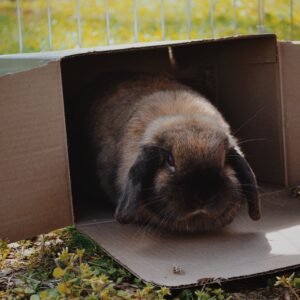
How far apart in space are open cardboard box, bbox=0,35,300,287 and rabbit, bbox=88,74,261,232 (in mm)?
162

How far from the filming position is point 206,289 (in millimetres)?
3014

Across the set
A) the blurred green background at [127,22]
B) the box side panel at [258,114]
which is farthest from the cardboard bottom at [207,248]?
the blurred green background at [127,22]

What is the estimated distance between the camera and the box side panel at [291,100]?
436 cm

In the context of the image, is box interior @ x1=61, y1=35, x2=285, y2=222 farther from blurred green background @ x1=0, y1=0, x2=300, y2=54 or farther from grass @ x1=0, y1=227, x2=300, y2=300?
blurred green background @ x1=0, y1=0, x2=300, y2=54

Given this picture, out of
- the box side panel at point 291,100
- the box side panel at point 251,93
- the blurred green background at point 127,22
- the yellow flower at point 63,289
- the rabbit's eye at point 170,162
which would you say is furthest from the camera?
the blurred green background at point 127,22

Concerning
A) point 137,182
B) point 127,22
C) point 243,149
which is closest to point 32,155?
point 137,182

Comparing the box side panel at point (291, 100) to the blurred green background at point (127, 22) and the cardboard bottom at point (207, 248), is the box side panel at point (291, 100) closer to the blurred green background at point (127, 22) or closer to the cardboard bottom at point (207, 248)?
the cardboard bottom at point (207, 248)

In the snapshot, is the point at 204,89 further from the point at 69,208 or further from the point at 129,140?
the point at 69,208

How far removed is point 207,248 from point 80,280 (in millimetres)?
781

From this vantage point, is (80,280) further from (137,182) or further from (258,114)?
(258,114)

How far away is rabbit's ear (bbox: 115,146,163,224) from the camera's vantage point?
353cm

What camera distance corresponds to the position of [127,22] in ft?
26.5

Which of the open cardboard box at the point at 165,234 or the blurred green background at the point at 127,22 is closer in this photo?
the open cardboard box at the point at 165,234

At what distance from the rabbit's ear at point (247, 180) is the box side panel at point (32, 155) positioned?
0.92m
